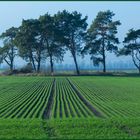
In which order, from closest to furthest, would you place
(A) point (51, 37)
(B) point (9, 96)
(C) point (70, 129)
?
(C) point (70, 129) → (B) point (9, 96) → (A) point (51, 37)

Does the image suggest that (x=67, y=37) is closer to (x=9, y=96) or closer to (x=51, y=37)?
(x=51, y=37)

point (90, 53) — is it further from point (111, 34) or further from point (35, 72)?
point (35, 72)

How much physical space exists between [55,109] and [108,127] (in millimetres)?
5684

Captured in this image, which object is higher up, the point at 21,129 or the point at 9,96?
the point at 9,96

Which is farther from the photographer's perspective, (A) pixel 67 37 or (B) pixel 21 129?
(A) pixel 67 37

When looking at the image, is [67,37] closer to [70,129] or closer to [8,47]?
[8,47]

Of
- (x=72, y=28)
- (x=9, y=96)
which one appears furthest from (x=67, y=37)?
(x=9, y=96)

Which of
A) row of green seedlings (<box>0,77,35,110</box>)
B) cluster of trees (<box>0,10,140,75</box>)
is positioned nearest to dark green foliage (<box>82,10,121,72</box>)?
cluster of trees (<box>0,10,140,75</box>)

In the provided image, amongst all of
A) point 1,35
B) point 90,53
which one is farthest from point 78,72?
point 1,35

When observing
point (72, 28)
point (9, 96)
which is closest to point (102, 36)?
point (72, 28)

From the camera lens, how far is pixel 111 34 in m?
64.8

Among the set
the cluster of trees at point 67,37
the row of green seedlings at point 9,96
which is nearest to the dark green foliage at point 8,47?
the cluster of trees at point 67,37

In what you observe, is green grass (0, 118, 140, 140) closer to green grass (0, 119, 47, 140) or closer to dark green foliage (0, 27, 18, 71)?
green grass (0, 119, 47, 140)

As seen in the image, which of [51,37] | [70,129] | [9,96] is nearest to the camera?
[70,129]
